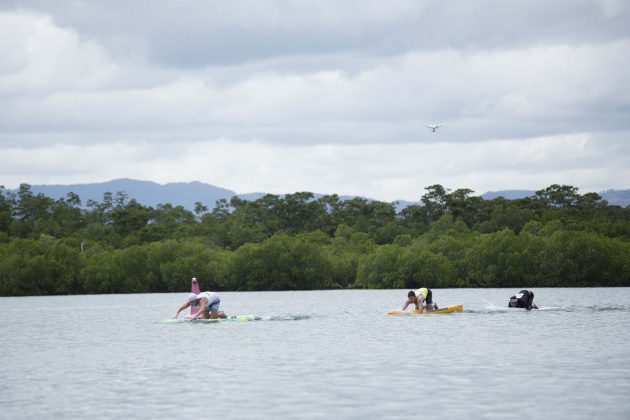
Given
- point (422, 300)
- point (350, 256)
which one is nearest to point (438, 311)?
point (422, 300)

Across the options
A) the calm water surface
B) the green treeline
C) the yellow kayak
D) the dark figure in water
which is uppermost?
the green treeline

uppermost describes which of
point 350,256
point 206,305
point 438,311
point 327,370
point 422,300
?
point 350,256

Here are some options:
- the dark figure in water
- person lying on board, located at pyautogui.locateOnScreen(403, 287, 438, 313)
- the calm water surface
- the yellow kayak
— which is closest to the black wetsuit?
the dark figure in water

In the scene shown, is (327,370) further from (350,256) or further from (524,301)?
(350,256)

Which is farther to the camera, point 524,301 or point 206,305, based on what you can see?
point 524,301

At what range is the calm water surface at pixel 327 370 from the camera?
2423 centimetres

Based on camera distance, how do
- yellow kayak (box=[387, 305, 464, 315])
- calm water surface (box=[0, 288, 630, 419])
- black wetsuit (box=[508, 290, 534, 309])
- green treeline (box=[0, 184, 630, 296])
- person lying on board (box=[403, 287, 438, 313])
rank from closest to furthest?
1. calm water surface (box=[0, 288, 630, 419])
2. person lying on board (box=[403, 287, 438, 313])
3. yellow kayak (box=[387, 305, 464, 315])
4. black wetsuit (box=[508, 290, 534, 309])
5. green treeline (box=[0, 184, 630, 296])

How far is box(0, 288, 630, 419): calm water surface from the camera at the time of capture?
24234 millimetres

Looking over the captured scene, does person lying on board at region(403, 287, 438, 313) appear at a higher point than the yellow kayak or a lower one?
higher

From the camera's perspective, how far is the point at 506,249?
122688 millimetres

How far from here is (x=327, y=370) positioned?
31609 mm

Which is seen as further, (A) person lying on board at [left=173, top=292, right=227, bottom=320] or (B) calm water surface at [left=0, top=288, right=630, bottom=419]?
(A) person lying on board at [left=173, top=292, right=227, bottom=320]

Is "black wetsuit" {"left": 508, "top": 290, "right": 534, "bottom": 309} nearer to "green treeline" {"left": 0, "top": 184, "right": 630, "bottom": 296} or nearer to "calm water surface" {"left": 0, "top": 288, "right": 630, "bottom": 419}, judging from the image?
"calm water surface" {"left": 0, "top": 288, "right": 630, "bottom": 419}

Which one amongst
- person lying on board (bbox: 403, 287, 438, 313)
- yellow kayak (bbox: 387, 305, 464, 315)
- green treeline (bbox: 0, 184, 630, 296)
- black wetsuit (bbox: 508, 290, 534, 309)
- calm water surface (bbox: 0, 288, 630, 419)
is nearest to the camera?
calm water surface (bbox: 0, 288, 630, 419)
